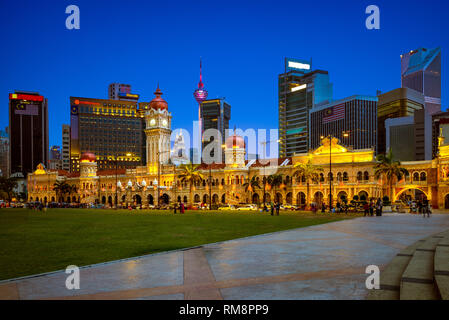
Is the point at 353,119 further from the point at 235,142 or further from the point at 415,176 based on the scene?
the point at 415,176

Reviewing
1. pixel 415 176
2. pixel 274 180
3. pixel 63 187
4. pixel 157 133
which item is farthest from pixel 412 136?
pixel 63 187

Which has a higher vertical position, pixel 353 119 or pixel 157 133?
pixel 353 119

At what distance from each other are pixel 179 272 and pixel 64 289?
3.10 meters

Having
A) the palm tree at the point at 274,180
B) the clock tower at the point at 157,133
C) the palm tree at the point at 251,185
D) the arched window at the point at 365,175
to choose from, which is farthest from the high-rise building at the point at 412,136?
the palm tree at the point at 274,180

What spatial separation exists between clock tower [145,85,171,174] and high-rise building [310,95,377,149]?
340 ft

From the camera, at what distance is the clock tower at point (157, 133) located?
10694cm

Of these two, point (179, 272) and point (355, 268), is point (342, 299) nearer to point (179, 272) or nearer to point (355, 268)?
point (355, 268)

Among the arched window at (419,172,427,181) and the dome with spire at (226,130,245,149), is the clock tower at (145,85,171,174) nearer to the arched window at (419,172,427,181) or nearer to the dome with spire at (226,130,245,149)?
the dome with spire at (226,130,245,149)

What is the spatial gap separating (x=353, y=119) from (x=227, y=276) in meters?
186

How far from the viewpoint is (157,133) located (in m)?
108

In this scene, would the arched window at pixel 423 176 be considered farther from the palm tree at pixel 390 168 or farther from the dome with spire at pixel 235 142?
the dome with spire at pixel 235 142

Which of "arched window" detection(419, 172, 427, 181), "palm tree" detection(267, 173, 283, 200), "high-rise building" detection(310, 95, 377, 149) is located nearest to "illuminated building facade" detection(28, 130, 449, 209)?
"arched window" detection(419, 172, 427, 181)

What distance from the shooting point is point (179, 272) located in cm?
1067

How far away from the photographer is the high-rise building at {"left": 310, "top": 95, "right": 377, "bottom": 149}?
18412cm
